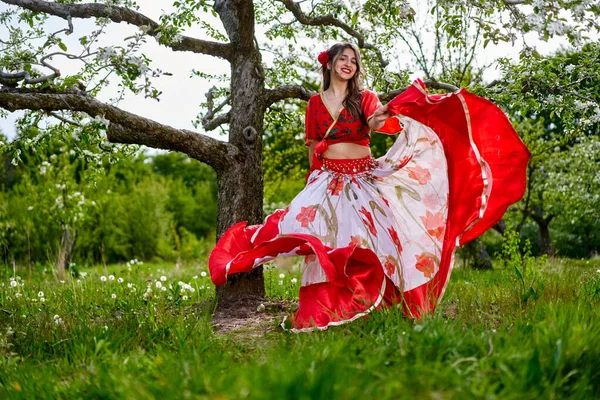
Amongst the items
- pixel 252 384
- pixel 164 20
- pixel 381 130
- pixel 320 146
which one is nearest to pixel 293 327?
pixel 320 146

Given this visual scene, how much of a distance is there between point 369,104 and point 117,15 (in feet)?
8.07

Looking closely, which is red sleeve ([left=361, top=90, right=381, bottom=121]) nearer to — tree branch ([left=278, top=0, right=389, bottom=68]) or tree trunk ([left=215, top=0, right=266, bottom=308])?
tree trunk ([left=215, top=0, right=266, bottom=308])

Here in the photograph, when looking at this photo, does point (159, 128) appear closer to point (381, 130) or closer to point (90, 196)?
point (381, 130)

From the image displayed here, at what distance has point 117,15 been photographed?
5.28 metres

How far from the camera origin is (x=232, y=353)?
332 cm

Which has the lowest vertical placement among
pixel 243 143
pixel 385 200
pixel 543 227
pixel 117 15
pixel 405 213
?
pixel 543 227

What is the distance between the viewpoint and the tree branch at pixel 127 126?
430 cm

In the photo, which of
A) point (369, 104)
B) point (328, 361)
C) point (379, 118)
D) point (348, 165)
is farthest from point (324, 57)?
point (328, 361)

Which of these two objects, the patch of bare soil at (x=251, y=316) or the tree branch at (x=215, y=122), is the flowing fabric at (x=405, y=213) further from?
the tree branch at (x=215, y=122)

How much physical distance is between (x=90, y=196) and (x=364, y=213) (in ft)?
34.9

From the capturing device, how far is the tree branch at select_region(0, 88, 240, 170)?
4.30 metres

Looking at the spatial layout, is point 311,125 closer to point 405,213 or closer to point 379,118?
point 379,118

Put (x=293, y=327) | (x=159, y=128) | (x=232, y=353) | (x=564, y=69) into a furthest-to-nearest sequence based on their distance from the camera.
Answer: (x=564, y=69) < (x=159, y=128) < (x=293, y=327) < (x=232, y=353)

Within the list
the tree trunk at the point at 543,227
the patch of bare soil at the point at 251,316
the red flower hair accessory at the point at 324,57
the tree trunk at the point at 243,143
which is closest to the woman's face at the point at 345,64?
the red flower hair accessory at the point at 324,57
